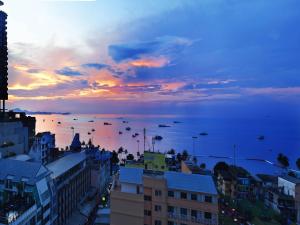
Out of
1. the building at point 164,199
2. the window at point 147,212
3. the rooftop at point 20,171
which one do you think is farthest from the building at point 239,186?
the rooftop at point 20,171

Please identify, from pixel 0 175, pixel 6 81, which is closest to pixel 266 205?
pixel 0 175

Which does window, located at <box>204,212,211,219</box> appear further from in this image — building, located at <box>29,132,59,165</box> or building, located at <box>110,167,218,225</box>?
building, located at <box>29,132,59,165</box>

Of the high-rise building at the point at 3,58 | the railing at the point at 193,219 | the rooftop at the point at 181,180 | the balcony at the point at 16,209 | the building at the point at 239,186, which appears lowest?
the building at the point at 239,186

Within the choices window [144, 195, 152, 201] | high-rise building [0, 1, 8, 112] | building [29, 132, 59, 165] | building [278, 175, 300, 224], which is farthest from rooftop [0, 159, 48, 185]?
building [278, 175, 300, 224]

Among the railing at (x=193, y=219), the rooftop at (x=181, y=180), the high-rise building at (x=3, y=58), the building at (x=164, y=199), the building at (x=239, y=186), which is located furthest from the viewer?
the high-rise building at (x=3, y=58)

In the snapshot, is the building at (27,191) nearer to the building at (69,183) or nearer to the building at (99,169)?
the building at (69,183)

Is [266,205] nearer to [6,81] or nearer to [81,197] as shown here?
[81,197]

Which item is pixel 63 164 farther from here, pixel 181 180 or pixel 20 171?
pixel 181 180
